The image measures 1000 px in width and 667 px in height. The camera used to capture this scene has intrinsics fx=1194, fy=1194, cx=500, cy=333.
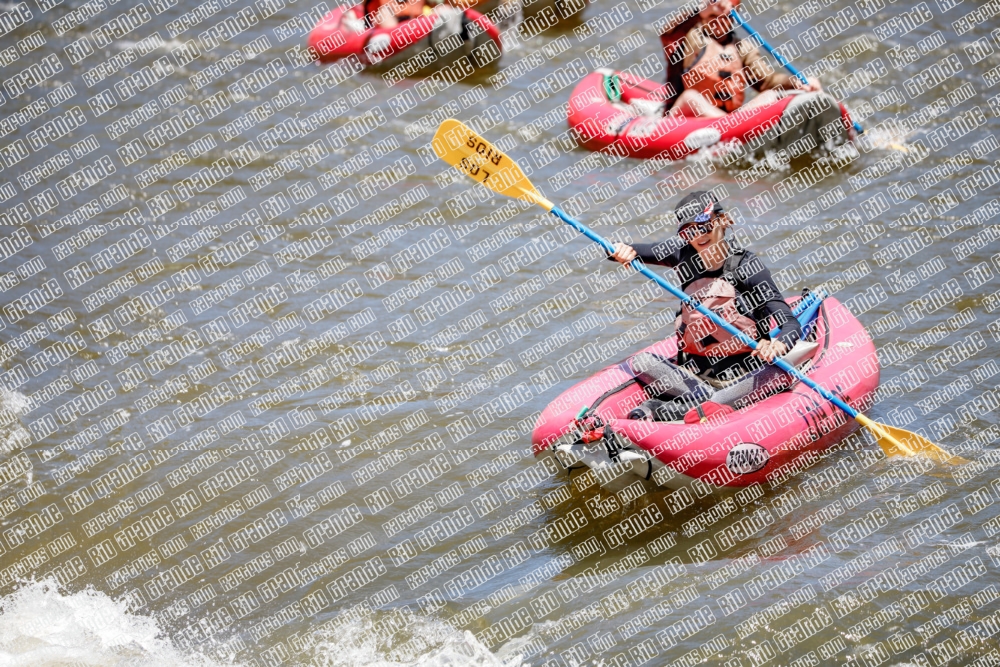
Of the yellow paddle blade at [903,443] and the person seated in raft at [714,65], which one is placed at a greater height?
the person seated in raft at [714,65]

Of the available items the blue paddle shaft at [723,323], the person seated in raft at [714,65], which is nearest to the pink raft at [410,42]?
the person seated in raft at [714,65]

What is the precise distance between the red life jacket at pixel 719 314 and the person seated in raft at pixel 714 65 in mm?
4218

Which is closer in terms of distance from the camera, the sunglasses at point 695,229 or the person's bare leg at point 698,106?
the sunglasses at point 695,229

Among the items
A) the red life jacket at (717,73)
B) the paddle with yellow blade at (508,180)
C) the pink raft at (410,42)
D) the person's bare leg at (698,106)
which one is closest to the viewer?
the paddle with yellow blade at (508,180)

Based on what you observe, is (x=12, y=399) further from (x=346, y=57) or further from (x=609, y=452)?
(x=346, y=57)

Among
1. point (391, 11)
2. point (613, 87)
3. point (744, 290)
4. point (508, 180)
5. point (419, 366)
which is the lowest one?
point (744, 290)

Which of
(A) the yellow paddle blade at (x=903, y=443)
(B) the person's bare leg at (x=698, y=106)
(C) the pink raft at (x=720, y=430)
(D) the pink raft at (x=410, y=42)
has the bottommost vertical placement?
(A) the yellow paddle blade at (x=903, y=443)

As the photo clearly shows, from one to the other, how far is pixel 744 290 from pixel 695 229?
51cm

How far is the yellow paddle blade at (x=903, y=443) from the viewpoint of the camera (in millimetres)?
8031

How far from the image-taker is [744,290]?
305 inches

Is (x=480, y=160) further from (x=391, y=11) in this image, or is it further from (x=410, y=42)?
(x=391, y=11)

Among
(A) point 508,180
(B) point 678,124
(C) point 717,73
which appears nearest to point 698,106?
(B) point 678,124

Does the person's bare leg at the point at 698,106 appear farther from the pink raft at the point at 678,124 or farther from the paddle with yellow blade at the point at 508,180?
the paddle with yellow blade at the point at 508,180

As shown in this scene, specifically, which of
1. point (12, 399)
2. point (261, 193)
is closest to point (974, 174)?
point (261, 193)
